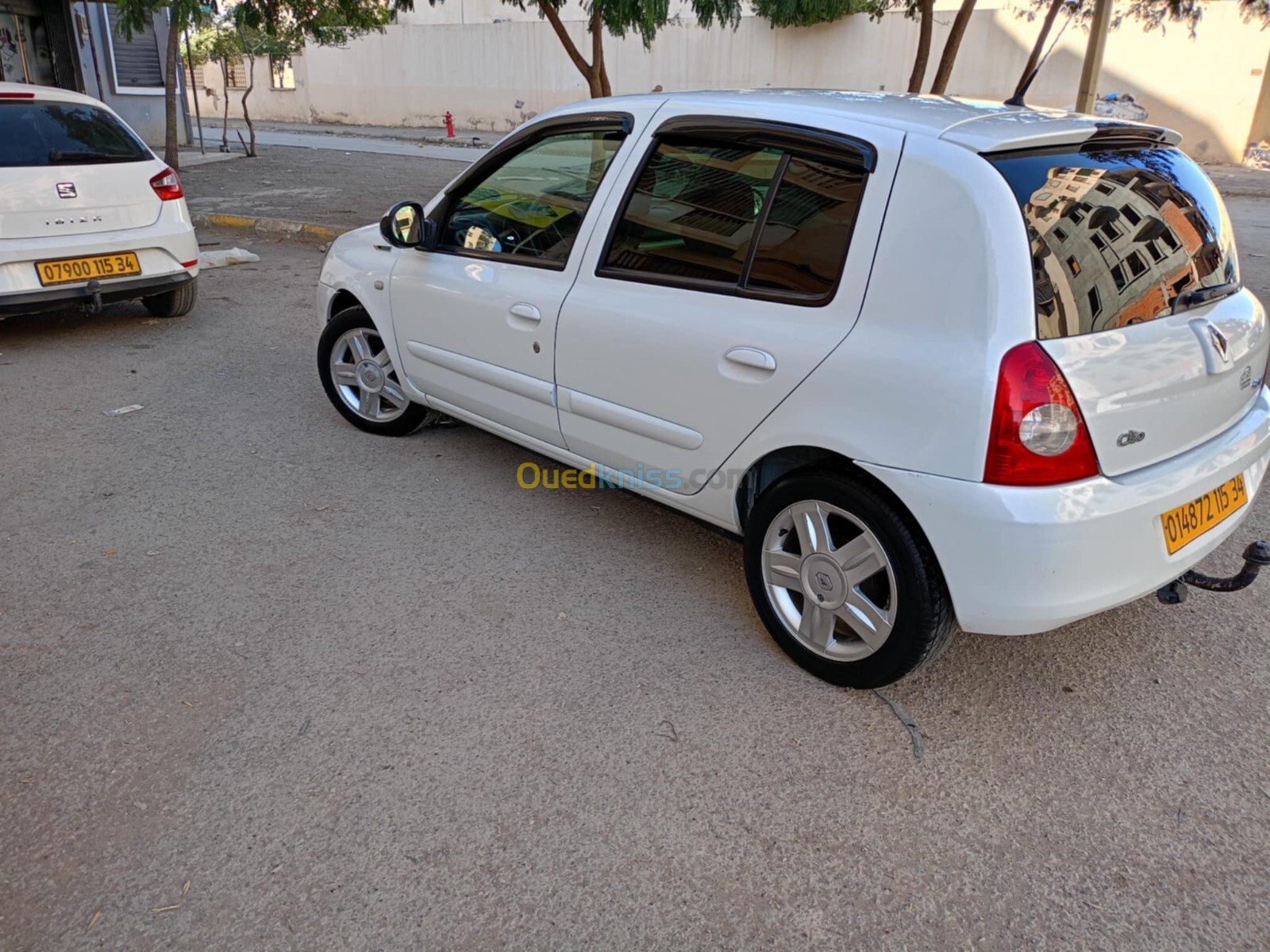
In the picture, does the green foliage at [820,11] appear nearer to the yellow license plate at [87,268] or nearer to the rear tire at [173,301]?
the rear tire at [173,301]

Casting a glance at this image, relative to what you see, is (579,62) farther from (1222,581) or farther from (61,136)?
(1222,581)

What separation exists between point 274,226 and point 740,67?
67.7 ft

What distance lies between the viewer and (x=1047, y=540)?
229 centimetres

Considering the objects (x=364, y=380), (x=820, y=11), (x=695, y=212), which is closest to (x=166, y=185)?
(x=364, y=380)

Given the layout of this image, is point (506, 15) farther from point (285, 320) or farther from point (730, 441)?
point (730, 441)

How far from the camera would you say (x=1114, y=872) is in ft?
7.15

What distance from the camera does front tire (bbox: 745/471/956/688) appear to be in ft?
8.31

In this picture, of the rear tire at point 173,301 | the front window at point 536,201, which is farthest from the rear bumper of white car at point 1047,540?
the rear tire at point 173,301

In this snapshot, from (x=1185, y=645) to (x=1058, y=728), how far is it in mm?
721

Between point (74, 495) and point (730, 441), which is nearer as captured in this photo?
point (730, 441)

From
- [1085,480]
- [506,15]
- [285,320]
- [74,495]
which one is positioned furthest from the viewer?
[506,15]

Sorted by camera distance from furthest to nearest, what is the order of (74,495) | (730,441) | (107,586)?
(74,495), (107,586), (730,441)

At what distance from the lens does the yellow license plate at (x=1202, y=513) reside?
2.51 meters

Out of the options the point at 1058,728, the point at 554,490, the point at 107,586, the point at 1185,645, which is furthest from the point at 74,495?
the point at 1185,645
